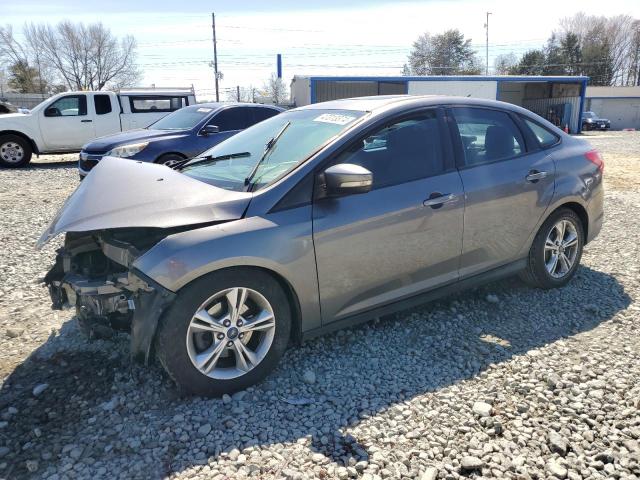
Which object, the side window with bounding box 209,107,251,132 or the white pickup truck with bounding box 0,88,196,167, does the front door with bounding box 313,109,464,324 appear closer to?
the side window with bounding box 209,107,251,132

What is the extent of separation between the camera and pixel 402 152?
3543 millimetres

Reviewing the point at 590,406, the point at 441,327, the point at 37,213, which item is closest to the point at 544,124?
the point at 441,327

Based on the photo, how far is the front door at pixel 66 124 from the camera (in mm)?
13461

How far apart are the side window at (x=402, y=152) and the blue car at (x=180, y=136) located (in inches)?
230

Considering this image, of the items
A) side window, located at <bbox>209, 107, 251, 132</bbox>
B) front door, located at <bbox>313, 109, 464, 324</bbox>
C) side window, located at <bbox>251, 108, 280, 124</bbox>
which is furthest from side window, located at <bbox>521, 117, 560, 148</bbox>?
side window, located at <bbox>251, 108, 280, 124</bbox>

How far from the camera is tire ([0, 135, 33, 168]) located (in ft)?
42.8

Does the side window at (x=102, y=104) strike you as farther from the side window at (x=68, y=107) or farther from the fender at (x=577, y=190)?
the fender at (x=577, y=190)

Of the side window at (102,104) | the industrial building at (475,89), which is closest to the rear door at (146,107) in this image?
the side window at (102,104)

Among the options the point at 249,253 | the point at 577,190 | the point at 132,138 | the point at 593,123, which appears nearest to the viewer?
the point at 249,253

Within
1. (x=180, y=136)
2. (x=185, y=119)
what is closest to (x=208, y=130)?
(x=180, y=136)

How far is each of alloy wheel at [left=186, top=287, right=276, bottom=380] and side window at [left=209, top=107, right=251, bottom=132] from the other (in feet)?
22.7

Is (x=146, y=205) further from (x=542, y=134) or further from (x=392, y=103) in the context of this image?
(x=542, y=134)

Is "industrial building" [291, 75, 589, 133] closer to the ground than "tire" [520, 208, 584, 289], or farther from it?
farther from it

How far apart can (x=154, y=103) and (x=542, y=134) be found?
41.4 ft
